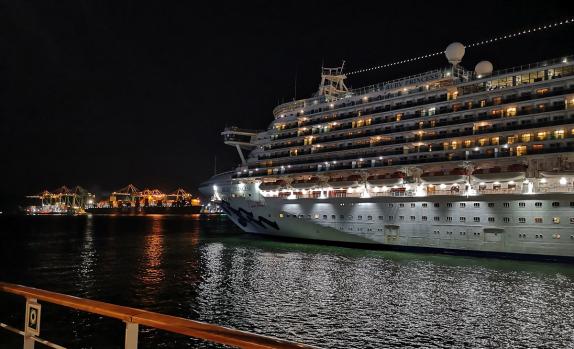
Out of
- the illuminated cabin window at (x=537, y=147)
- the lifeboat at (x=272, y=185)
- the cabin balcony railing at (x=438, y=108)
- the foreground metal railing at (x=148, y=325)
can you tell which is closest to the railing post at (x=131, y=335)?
the foreground metal railing at (x=148, y=325)

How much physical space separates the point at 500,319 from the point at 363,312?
5.35 meters

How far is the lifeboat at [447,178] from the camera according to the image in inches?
1495

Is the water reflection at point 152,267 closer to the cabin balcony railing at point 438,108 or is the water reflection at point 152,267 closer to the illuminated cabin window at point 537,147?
the cabin balcony railing at point 438,108

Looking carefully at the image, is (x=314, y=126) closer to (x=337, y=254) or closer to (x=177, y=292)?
(x=337, y=254)

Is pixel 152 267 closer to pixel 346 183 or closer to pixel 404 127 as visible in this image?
pixel 346 183

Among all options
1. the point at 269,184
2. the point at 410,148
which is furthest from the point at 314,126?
the point at 410,148

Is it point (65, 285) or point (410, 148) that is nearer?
point (65, 285)

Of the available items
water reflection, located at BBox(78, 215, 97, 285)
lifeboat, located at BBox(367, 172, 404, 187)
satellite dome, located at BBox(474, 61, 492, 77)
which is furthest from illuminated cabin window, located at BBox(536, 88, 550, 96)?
water reflection, located at BBox(78, 215, 97, 285)

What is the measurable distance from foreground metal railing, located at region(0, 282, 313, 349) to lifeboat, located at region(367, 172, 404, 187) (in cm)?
3926

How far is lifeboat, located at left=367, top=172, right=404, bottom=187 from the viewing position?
4159cm

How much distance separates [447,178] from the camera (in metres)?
38.6

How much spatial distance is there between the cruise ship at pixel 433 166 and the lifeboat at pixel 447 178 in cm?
12

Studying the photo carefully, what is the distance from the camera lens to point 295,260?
34594 mm

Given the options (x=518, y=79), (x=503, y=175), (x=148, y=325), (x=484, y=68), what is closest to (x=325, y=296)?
(x=148, y=325)
